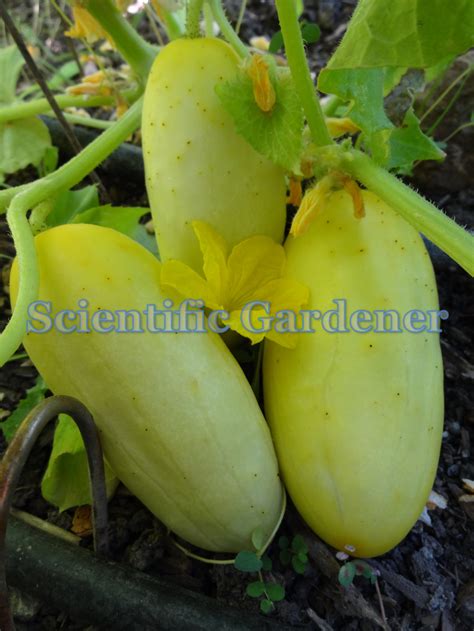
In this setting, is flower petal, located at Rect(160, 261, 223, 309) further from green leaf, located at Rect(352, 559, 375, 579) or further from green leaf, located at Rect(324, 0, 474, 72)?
green leaf, located at Rect(352, 559, 375, 579)

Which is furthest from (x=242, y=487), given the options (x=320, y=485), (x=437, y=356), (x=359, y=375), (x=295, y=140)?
(x=295, y=140)

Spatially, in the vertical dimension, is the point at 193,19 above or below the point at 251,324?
above

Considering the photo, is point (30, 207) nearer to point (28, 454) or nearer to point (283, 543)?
point (28, 454)

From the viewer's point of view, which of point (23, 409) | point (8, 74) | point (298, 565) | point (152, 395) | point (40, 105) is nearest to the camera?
point (152, 395)

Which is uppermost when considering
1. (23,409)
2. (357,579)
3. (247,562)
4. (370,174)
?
(370,174)

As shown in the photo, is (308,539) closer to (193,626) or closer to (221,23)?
(193,626)

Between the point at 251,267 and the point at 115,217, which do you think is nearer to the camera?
the point at 251,267

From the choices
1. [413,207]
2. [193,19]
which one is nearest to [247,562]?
[413,207]
